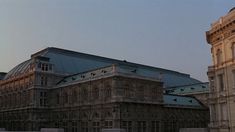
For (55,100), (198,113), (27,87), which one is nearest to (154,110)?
(198,113)

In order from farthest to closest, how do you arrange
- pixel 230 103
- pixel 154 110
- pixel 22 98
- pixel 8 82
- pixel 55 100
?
1. pixel 8 82
2. pixel 22 98
3. pixel 55 100
4. pixel 154 110
5. pixel 230 103

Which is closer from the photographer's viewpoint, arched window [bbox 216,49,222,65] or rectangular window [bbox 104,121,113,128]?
arched window [bbox 216,49,222,65]

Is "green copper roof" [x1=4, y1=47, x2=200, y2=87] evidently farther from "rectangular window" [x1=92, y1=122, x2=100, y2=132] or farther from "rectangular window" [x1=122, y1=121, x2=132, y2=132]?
"rectangular window" [x1=92, y1=122, x2=100, y2=132]

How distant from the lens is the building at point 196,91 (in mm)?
113562

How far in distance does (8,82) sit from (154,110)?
5838cm

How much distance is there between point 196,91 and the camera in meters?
118

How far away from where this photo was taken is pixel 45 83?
354ft

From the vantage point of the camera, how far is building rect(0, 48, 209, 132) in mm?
85938

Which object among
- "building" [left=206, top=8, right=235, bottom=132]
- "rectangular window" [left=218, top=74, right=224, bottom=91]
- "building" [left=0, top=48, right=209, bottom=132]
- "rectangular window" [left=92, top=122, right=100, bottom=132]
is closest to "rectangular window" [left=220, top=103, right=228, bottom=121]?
"building" [left=206, top=8, right=235, bottom=132]

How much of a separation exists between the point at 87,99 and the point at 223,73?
161 feet

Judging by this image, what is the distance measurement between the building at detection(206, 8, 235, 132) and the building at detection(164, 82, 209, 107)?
198 ft

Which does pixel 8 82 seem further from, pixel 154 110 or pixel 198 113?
pixel 198 113

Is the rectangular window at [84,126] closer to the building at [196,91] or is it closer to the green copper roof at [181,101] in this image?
the green copper roof at [181,101]

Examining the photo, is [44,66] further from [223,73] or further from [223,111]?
[223,111]
